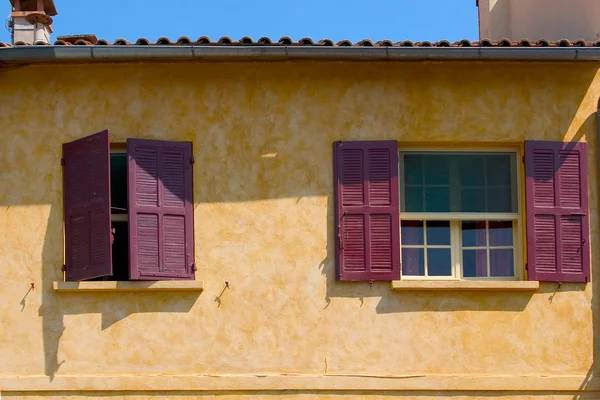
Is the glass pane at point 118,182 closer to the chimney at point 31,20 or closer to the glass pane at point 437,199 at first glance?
the chimney at point 31,20

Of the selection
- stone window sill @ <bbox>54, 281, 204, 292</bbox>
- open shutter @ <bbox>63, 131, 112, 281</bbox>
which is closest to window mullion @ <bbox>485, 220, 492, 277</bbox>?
stone window sill @ <bbox>54, 281, 204, 292</bbox>

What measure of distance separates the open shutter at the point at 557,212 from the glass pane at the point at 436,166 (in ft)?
2.66

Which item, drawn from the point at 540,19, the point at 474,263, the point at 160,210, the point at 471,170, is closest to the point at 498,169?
the point at 471,170

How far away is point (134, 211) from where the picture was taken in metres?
10.4

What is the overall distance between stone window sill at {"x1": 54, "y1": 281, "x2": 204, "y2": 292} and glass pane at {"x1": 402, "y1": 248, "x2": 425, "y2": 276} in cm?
207

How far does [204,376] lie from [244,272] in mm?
1073

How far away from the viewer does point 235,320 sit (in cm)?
1050

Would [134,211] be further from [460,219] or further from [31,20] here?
[460,219]

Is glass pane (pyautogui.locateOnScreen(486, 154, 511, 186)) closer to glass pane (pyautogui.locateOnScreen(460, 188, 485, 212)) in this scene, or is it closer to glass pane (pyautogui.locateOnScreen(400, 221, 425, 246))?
glass pane (pyautogui.locateOnScreen(460, 188, 485, 212))

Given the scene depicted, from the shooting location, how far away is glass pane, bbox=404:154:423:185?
11.0 m

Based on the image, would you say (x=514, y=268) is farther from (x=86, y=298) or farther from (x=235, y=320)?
(x=86, y=298)

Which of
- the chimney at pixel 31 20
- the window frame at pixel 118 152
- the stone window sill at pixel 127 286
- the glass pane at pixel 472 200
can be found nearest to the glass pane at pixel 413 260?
the glass pane at pixel 472 200

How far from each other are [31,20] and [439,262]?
16.2ft

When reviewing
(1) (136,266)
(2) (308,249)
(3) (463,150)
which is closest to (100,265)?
(1) (136,266)
